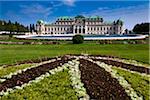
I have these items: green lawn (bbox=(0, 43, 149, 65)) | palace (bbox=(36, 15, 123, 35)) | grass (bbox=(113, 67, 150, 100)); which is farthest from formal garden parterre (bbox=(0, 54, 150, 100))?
palace (bbox=(36, 15, 123, 35))

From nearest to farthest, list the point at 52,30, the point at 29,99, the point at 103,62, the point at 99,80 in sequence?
the point at 29,99
the point at 99,80
the point at 103,62
the point at 52,30

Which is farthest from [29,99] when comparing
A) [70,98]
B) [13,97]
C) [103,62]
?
[103,62]

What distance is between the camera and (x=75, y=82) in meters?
10.3

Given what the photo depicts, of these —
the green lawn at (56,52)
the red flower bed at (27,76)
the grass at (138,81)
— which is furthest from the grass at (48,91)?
the green lawn at (56,52)

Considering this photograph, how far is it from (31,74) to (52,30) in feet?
258

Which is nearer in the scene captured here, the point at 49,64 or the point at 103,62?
the point at 49,64

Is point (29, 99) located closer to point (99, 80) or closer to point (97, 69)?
point (99, 80)

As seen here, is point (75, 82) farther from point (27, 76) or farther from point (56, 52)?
point (56, 52)

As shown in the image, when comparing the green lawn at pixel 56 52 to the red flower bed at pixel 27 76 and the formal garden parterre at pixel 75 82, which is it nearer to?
the red flower bed at pixel 27 76

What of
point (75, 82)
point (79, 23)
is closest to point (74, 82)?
point (75, 82)

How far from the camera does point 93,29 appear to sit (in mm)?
97688

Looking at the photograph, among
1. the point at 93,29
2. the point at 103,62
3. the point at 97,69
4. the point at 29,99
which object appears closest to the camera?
the point at 29,99

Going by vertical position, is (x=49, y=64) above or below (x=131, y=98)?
above

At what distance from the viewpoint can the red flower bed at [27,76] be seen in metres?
10.0
